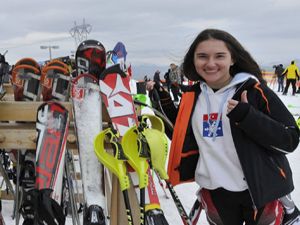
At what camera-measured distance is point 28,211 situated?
1522 mm

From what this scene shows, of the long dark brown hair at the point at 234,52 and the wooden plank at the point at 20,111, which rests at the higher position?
the long dark brown hair at the point at 234,52

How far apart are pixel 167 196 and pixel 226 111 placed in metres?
2.08

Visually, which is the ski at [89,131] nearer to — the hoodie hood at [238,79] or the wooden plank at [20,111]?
the wooden plank at [20,111]

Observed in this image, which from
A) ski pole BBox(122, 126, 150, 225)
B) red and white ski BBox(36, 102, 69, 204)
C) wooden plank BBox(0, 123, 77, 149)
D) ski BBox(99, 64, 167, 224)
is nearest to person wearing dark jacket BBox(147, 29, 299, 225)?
ski pole BBox(122, 126, 150, 225)

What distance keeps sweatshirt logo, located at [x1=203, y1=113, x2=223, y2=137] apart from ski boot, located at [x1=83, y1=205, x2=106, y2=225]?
0.58 m

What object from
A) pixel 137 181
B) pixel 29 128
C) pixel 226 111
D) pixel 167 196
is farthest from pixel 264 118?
pixel 167 196

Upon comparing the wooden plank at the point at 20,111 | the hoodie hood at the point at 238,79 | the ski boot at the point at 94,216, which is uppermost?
the hoodie hood at the point at 238,79

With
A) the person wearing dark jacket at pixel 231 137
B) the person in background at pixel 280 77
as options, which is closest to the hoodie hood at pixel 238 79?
the person wearing dark jacket at pixel 231 137

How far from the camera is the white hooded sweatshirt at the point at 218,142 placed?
1521 millimetres

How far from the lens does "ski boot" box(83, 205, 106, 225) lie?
62.0 inches

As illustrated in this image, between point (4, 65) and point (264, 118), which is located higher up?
point (4, 65)

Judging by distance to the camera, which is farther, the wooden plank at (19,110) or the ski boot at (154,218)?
the wooden plank at (19,110)

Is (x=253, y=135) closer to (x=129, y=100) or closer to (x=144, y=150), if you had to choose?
(x=144, y=150)

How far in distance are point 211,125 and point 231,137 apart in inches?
3.9
